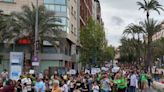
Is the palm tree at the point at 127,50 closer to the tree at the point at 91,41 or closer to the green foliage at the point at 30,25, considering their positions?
the tree at the point at 91,41

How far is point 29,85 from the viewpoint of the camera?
75.7 feet

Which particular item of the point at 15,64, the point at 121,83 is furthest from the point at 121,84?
the point at 15,64

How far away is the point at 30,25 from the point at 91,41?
22717 millimetres

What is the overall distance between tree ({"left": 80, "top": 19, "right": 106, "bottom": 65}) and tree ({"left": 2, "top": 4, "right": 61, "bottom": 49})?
65.6 ft

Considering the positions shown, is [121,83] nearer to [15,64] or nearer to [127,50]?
[15,64]

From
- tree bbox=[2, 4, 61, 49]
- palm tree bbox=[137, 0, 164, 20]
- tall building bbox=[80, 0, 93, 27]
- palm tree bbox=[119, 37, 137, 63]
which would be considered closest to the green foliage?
tree bbox=[2, 4, 61, 49]

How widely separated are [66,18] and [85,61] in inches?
472

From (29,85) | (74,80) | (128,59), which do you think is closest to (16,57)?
(29,85)

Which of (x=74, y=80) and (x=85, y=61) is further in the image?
(x=85, y=61)

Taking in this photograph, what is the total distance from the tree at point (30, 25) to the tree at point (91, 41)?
20.0 metres

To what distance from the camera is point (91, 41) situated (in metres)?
67.5

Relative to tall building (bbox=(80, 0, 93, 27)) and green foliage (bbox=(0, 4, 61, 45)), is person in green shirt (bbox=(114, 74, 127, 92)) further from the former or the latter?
tall building (bbox=(80, 0, 93, 27))

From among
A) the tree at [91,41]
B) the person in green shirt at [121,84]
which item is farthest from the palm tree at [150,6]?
the person in green shirt at [121,84]

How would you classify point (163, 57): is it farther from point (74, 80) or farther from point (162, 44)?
point (74, 80)
